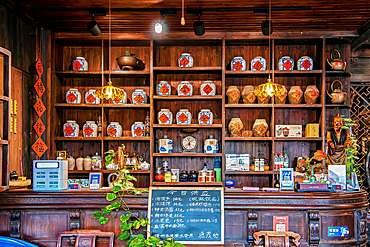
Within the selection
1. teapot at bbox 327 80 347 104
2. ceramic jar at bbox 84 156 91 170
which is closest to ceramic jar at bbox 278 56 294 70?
teapot at bbox 327 80 347 104

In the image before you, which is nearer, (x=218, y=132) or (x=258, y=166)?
(x=258, y=166)

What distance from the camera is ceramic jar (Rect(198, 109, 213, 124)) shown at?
4.11 meters

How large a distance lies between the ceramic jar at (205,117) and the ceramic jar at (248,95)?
53cm

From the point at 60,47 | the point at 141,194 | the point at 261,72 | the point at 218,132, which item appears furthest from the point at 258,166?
the point at 60,47

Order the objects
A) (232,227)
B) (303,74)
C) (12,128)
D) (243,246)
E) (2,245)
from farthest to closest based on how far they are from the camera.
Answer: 1. (303,74)
2. (12,128)
3. (232,227)
4. (243,246)
5. (2,245)

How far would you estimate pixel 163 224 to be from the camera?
2705 millimetres

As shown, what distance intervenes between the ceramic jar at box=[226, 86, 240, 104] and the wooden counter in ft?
5.32

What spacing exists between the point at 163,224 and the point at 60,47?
306cm

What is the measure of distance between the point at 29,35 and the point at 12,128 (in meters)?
1.28

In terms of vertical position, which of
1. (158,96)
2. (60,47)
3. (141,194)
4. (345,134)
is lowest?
(141,194)

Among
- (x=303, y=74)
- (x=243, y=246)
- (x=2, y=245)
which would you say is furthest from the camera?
(x=303, y=74)

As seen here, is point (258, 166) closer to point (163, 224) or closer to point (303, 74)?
point (303, 74)

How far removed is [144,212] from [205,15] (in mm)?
2344

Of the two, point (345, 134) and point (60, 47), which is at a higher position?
point (60, 47)
